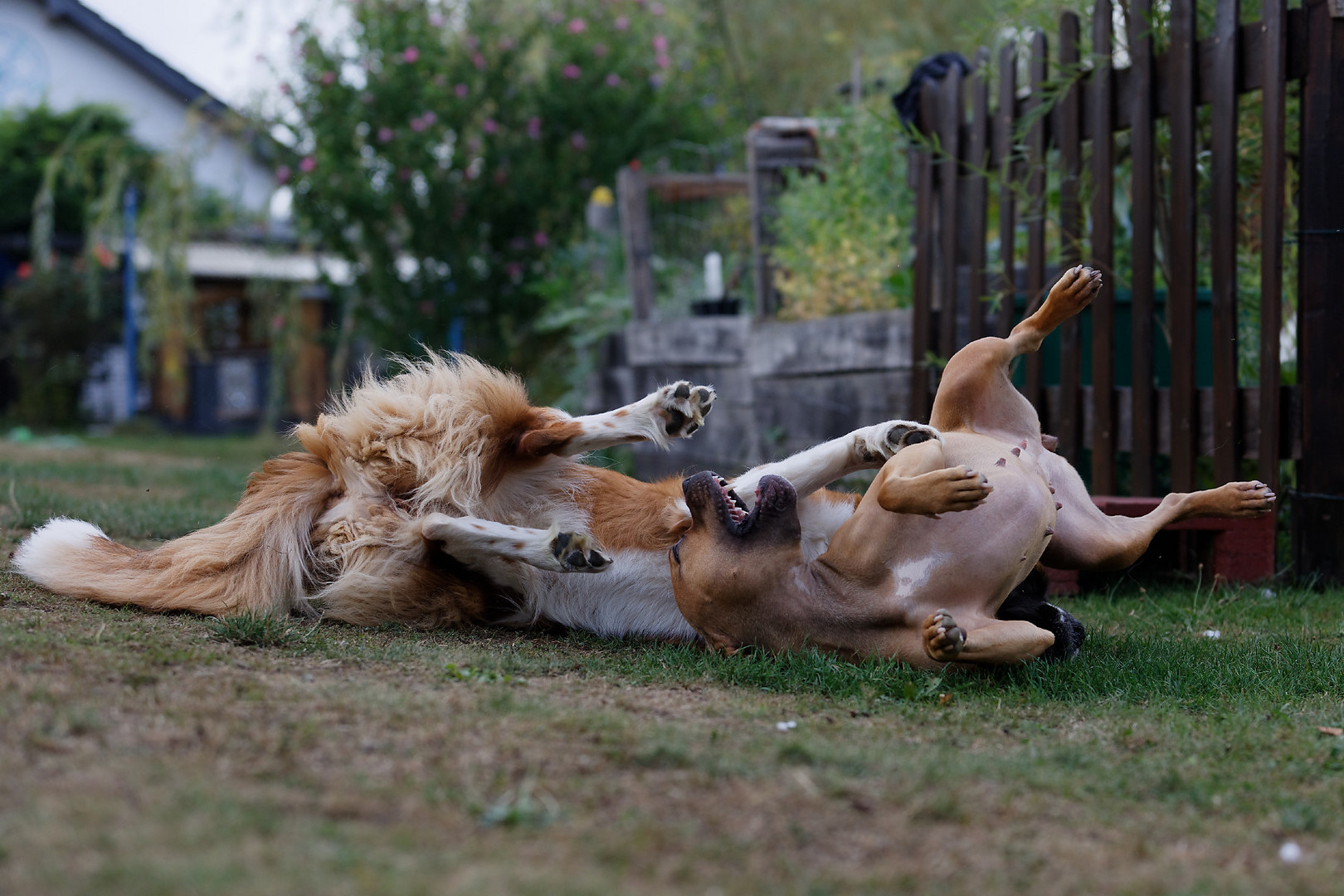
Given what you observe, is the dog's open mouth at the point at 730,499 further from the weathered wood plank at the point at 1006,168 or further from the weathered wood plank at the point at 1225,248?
the weathered wood plank at the point at 1006,168

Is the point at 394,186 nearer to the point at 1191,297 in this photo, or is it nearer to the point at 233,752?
the point at 1191,297

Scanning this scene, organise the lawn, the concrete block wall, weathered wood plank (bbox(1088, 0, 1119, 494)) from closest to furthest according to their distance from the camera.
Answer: the lawn < weathered wood plank (bbox(1088, 0, 1119, 494)) < the concrete block wall

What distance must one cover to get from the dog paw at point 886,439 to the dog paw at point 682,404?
1.61 ft

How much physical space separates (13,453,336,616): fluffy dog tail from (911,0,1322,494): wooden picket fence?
3.05 metres

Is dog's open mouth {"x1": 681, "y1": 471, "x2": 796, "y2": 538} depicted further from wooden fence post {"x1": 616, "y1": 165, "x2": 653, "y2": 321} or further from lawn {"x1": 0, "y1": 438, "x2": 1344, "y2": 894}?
wooden fence post {"x1": 616, "y1": 165, "x2": 653, "y2": 321}

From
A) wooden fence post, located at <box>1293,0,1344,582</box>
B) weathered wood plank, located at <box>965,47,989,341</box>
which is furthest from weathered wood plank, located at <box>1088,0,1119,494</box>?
wooden fence post, located at <box>1293,0,1344,582</box>

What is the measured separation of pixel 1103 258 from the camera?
15.4 ft

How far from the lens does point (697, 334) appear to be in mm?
7629

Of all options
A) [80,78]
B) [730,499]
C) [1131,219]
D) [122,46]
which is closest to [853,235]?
[1131,219]

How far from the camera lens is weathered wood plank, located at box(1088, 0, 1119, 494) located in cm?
464

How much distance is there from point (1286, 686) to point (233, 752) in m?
2.46

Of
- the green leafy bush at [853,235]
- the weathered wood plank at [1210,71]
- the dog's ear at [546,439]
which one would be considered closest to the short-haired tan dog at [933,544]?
the dog's ear at [546,439]

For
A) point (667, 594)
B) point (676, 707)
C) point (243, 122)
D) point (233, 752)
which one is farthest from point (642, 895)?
point (243, 122)

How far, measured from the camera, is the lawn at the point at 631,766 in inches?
62.7
